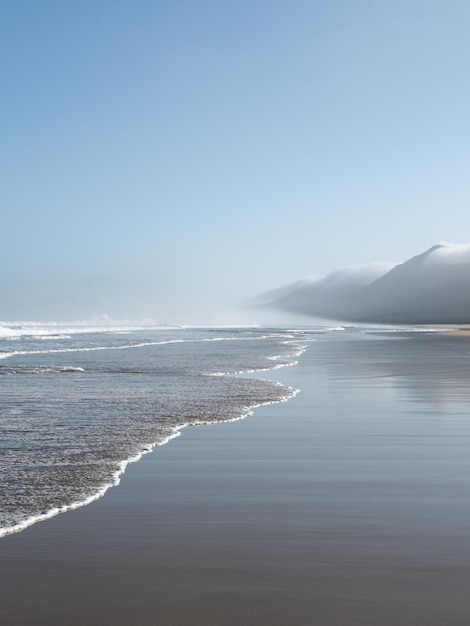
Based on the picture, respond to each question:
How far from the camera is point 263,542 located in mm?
5227

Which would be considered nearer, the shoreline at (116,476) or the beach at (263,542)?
the beach at (263,542)

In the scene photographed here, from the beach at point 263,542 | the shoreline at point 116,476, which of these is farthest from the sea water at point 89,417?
the beach at point 263,542

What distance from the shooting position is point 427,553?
492 centimetres

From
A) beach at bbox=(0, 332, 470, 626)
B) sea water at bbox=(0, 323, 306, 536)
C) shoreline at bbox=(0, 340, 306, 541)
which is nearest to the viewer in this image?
beach at bbox=(0, 332, 470, 626)

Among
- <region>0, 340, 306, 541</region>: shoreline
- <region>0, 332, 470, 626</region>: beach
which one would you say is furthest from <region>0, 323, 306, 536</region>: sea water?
<region>0, 332, 470, 626</region>: beach

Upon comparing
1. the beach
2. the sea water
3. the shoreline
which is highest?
the sea water

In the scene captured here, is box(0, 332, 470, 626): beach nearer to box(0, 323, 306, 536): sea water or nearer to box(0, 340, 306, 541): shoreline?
box(0, 340, 306, 541): shoreline

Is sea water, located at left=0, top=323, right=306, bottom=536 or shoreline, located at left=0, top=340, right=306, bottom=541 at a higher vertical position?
sea water, located at left=0, top=323, right=306, bottom=536

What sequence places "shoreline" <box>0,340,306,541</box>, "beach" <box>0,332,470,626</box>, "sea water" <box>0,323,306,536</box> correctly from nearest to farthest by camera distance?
"beach" <box>0,332,470,626</box>, "shoreline" <box>0,340,306,541</box>, "sea water" <box>0,323,306,536</box>

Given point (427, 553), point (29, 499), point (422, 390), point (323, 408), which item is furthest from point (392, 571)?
point (422, 390)

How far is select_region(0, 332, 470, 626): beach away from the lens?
4.06 metres

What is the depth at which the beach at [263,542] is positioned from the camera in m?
4.06

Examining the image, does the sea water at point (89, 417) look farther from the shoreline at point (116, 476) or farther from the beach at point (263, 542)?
the beach at point (263, 542)

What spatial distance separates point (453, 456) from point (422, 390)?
8006 mm
